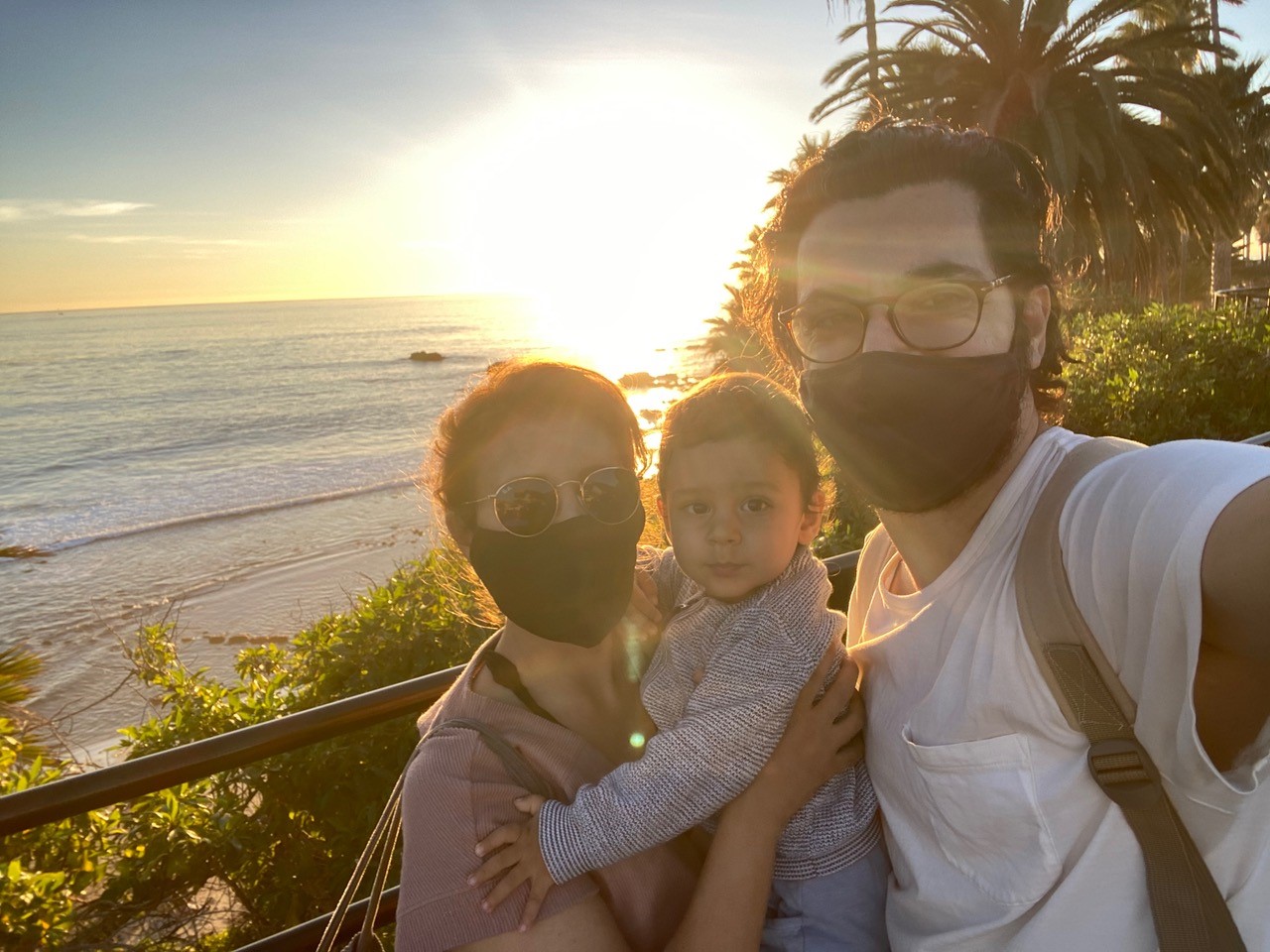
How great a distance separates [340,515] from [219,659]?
28.6 ft

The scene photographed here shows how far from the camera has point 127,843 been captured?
3623 millimetres

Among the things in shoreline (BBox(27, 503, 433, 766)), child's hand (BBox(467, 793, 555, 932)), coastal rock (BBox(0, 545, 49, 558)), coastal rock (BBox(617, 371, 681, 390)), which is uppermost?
child's hand (BBox(467, 793, 555, 932))

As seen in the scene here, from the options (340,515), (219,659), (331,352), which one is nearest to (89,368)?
(331,352)

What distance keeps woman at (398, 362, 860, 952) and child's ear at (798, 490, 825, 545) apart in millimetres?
446

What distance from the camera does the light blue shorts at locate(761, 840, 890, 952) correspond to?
184 cm

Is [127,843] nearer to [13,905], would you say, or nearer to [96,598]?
[13,905]

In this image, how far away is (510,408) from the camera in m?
1.98

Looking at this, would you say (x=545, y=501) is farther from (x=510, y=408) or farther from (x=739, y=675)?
(x=739, y=675)

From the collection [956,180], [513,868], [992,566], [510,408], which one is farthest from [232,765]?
[956,180]

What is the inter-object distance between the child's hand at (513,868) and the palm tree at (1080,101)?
17847 millimetres

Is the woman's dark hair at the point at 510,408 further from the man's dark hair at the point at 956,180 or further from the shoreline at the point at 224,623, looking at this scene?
the shoreline at the point at 224,623

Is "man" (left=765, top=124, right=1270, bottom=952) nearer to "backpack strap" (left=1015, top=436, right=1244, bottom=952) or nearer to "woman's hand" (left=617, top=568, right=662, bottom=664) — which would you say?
"backpack strap" (left=1015, top=436, right=1244, bottom=952)

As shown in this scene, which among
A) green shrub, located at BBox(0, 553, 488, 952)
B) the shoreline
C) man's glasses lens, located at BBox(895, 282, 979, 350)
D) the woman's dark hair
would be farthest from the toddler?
the shoreline

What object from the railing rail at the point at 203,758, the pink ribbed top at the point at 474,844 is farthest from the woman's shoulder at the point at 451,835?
the railing rail at the point at 203,758
